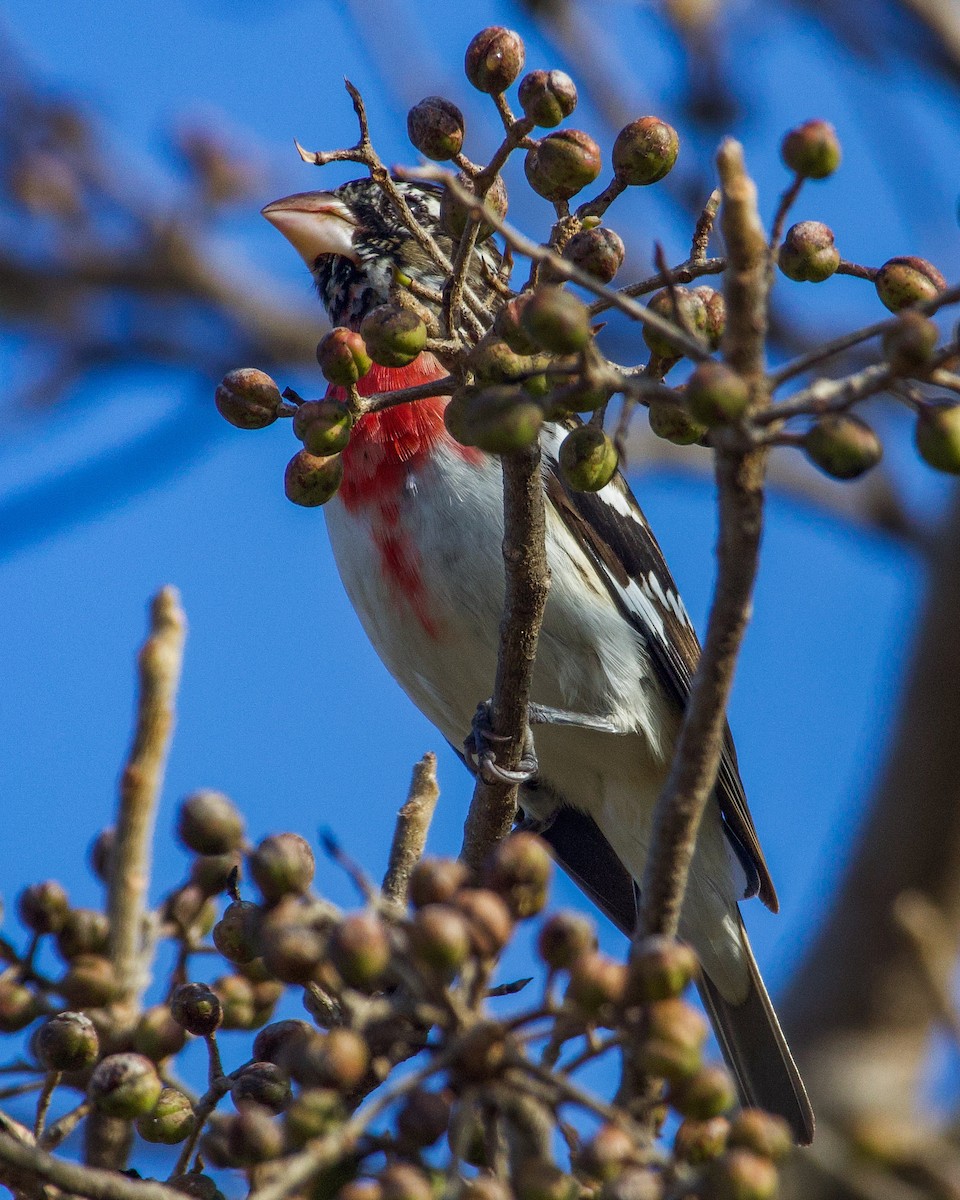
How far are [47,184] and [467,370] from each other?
6434 mm

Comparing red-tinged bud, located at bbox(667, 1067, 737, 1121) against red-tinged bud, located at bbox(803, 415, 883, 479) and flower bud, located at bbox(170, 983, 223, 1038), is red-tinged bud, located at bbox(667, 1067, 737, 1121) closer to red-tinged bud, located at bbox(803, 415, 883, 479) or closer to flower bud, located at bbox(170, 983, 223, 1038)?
red-tinged bud, located at bbox(803, 415, 883, 479)

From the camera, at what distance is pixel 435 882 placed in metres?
1.56

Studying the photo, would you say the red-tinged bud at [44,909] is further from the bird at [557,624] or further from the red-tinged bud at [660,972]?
the bird at [557,624]

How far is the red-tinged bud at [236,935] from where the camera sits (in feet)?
6.70

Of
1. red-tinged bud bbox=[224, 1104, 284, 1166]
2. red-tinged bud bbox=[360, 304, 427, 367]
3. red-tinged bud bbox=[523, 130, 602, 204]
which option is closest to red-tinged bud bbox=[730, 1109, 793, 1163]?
red-tinged bud bbox=[224, 1104, 284, 1166]

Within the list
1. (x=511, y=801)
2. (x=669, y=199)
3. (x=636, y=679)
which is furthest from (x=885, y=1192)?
(x=669, y=199)

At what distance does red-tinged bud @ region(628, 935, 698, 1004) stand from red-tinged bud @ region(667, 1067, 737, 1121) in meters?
0.09

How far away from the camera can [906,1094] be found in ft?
18.1

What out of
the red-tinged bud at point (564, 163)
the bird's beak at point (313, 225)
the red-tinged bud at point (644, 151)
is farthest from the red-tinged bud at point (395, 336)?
the bird's beak at point (313, 225)

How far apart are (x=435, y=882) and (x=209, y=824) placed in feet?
1.10

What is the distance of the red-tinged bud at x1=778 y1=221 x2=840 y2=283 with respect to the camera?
83.8 inches

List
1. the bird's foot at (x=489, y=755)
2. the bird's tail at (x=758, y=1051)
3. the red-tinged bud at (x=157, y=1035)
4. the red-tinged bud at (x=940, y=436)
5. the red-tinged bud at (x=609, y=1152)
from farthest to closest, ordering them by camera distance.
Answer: the bird's tail at (x=758, y=1051)
the bird's foot at (x=489, y=755)
the red-tinged bud at (x=157, y=1035)
the red-tinged bud at (x=940, y=436)
the red-tinged bud at (x=609, y=1152)

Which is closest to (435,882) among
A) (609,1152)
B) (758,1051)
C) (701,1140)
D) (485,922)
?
(485,922)

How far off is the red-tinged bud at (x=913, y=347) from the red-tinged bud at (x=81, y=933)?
1257 millimetres
